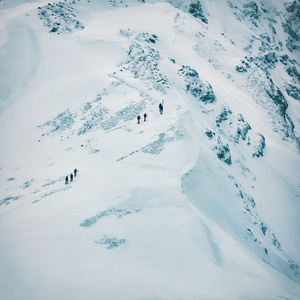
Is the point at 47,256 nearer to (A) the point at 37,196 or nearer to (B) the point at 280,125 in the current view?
(A) the point at 37,196

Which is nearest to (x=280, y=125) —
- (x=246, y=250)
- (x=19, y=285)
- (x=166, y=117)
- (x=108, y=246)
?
(x=166, y=117)

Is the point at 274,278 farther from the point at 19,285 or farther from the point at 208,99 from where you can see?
the point at 208,99

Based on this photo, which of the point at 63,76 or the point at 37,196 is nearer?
the point at 37,196

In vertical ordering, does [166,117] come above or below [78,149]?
above

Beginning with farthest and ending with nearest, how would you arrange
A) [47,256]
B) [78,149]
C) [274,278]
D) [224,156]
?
[224,156], [78,149], [274,278], [47,256]

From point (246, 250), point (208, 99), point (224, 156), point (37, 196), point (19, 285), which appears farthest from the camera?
point (208, 99)

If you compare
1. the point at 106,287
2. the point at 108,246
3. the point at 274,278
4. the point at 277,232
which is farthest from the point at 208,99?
the point at 106,287

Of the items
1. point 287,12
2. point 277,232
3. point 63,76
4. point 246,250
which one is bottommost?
point 277,232
